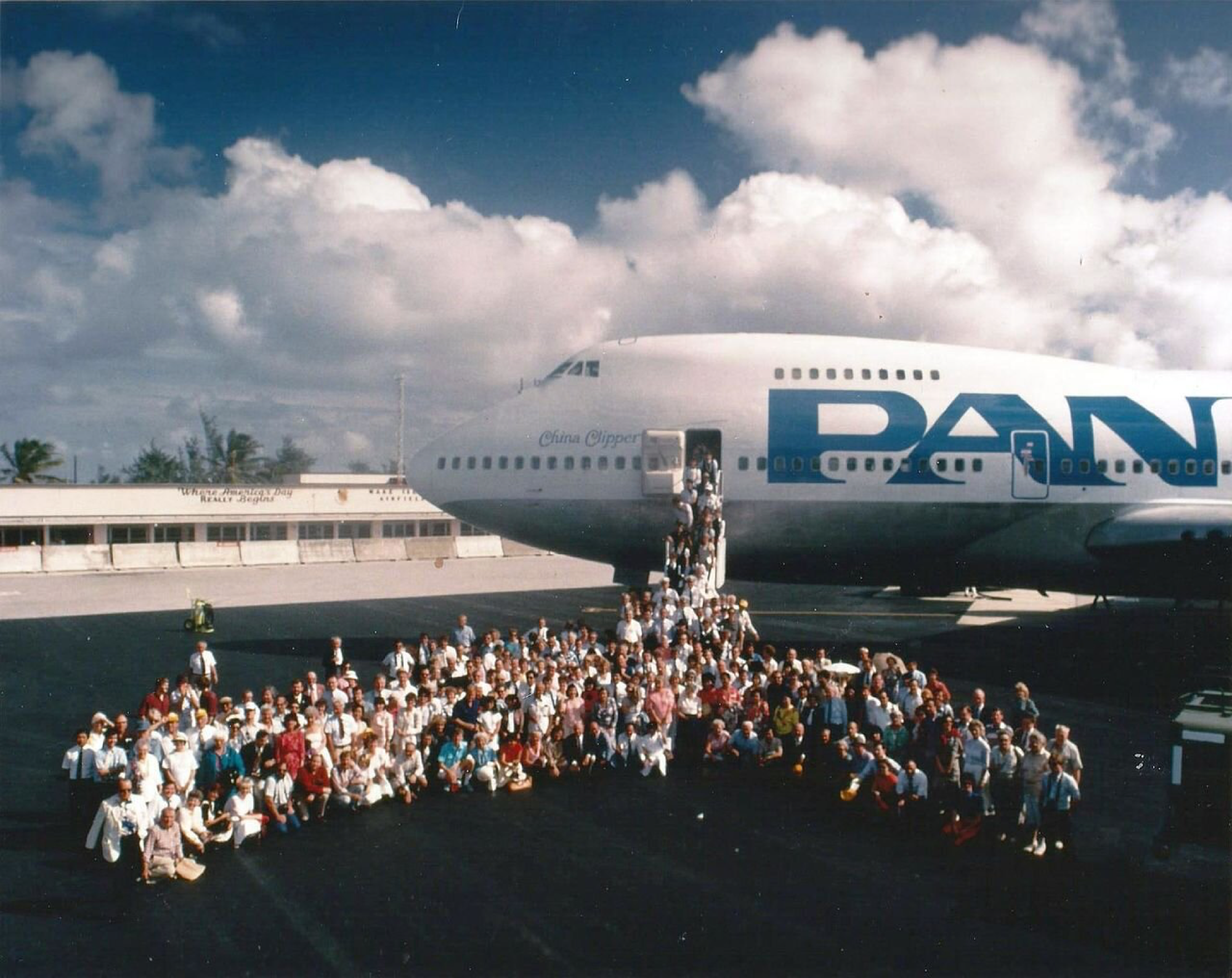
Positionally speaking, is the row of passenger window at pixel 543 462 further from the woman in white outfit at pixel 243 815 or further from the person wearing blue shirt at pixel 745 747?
the woman in white outfit at pixel 243 815

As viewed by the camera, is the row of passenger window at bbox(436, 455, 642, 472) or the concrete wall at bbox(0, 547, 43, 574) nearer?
the row of passenger window at bbox(436, 455, 642, 472)

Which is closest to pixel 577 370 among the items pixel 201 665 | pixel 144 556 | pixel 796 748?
pixel 201 665

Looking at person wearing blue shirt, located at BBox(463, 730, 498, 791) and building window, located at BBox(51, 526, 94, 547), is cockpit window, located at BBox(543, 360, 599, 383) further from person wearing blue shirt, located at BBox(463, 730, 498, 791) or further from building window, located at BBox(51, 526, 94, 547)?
building window, located at BBox(51, 526, 94, 547)

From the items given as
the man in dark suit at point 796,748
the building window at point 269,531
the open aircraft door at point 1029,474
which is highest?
the open aircraft door at point 1029,474

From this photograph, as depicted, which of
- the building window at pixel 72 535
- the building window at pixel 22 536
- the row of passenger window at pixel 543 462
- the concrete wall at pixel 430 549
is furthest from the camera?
the concrete wall at pixel 430 549

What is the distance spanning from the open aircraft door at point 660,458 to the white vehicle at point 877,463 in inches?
1.9

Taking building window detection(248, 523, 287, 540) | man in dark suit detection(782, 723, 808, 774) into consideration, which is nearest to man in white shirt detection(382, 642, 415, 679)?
man in dark suit detection(782, 723, 808, 774)

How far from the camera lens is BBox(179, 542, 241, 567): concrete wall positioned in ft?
148

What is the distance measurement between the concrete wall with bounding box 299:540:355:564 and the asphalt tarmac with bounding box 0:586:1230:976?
3267cm

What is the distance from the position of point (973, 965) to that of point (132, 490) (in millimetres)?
49856

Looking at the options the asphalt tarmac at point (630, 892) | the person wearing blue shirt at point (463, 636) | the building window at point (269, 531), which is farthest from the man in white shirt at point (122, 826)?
the building window at point (269, 531)

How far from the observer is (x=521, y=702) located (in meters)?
14.3

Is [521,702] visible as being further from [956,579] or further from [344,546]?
[344,546]

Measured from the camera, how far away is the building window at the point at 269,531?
173ft
